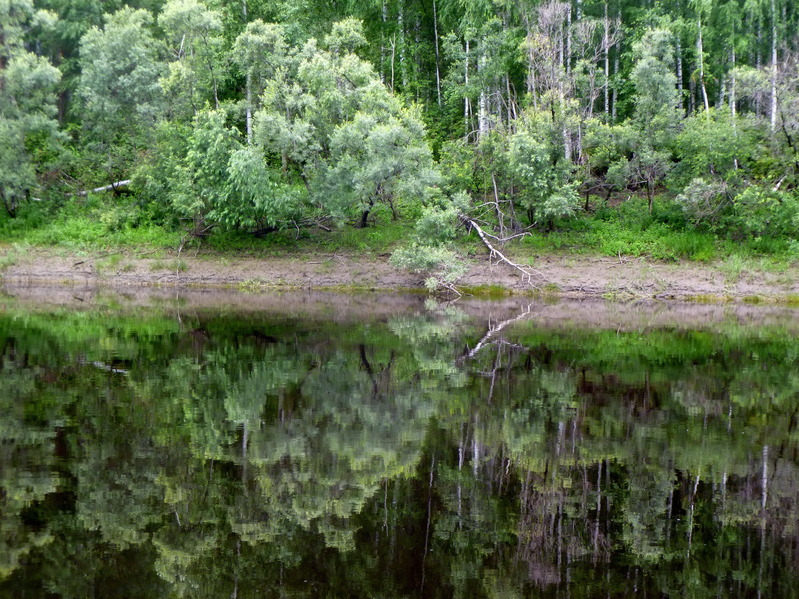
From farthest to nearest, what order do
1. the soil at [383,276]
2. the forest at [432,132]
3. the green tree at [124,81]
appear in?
1. the green tree at [124,81]
2. the forest at [432,132]
3. the soil at [383,276]

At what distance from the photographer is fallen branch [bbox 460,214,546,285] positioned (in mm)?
31367

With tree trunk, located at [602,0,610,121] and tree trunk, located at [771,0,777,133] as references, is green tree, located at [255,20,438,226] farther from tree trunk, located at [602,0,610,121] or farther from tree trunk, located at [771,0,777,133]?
tree trunk, located at [771,0,777,133]

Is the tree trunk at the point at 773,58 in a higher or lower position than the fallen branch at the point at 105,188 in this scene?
higher

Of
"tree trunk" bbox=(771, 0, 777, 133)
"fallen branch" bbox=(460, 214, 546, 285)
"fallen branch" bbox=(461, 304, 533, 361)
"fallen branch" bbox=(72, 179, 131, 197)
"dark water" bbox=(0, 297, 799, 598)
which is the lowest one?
"fallen branch" bbox=(461, 304, 533, 361)

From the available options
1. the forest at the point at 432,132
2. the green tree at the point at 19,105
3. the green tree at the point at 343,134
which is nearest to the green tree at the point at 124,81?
the forest at the point at 432,132

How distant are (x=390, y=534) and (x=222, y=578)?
5.32 feet

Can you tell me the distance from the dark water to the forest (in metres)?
16.6

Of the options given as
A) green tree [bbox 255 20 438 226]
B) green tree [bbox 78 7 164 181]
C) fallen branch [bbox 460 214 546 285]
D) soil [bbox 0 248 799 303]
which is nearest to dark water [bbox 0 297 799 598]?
soil [bbox 0 248 799 303]

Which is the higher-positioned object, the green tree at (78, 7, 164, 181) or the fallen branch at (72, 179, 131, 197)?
the green tree at (78, 7, 164, 181)

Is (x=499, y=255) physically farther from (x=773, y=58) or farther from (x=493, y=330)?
(x=773, y=58)

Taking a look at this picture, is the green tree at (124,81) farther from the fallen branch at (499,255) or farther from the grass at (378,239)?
the fallen branch at (499,255)

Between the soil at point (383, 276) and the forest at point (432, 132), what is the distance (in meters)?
1.39

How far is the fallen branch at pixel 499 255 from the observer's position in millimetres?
31367

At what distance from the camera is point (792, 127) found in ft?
99.0
